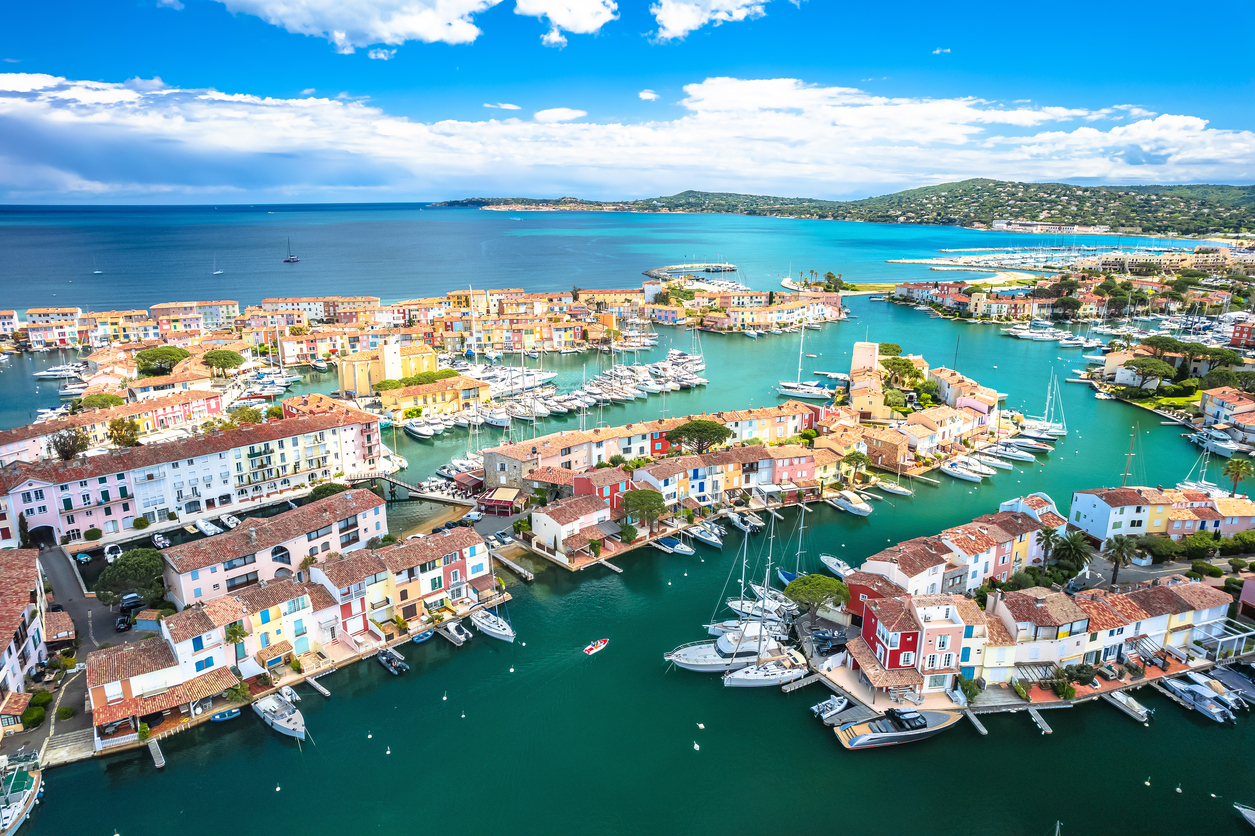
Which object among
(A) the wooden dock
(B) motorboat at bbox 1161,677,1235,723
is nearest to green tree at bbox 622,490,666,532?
(A) the wooden dock

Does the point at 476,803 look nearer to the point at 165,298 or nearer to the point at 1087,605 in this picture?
the point at 1087,605

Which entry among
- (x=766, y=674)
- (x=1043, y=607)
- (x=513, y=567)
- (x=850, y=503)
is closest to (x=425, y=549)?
(x=513, y=567)

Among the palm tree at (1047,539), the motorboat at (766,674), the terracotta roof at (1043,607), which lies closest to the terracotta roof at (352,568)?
Result: the motorboat at (766,674)

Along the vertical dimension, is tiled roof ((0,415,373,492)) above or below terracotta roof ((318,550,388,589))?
above

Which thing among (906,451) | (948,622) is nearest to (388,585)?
(948,622)

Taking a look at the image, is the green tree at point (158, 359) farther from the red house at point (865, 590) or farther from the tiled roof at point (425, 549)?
the red house at point (865, 590)

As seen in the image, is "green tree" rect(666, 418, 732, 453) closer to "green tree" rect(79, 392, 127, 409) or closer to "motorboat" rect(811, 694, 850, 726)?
"motorboat" rect(811, 694, 850, 726)
